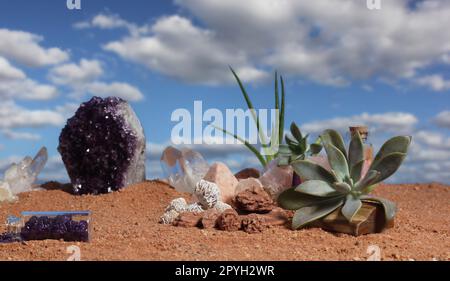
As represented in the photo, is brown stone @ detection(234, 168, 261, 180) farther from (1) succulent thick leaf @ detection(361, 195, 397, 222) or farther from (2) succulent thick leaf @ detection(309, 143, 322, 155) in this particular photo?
(1) succulent thick leaf @ detection(361, 195, 397, 222)

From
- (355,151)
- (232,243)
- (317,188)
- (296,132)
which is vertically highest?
(296,132)

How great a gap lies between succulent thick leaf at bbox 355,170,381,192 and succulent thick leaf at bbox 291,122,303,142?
0.79 meters

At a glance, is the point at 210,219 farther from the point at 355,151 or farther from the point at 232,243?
the point at 355,151

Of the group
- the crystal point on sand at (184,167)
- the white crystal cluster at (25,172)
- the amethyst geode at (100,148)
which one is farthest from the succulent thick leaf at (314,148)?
the white crystal cluster at (25,172)

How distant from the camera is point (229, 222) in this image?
3492 millimetres

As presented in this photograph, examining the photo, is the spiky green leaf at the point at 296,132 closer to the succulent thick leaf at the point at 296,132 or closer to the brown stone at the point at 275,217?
the succulent thick leaf at the point at 296,132

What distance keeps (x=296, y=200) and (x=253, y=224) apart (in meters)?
0.35

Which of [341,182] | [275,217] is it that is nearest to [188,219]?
[275,217]

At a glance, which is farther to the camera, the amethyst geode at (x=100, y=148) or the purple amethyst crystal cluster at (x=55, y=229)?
the amethyst geode at (x=100, y=148)

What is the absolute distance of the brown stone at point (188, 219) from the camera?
145 inches

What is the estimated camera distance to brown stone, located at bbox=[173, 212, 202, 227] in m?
3.67

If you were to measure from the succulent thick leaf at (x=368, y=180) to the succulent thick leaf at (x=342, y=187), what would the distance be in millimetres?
66

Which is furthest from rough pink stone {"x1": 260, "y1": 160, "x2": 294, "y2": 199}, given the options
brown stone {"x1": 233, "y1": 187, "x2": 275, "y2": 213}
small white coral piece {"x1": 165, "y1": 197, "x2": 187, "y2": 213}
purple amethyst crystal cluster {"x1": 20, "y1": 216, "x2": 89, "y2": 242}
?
purple amethyst crystal cluster {"x1": 20, "y1": 216, "x2": 89, "y2": 242}
